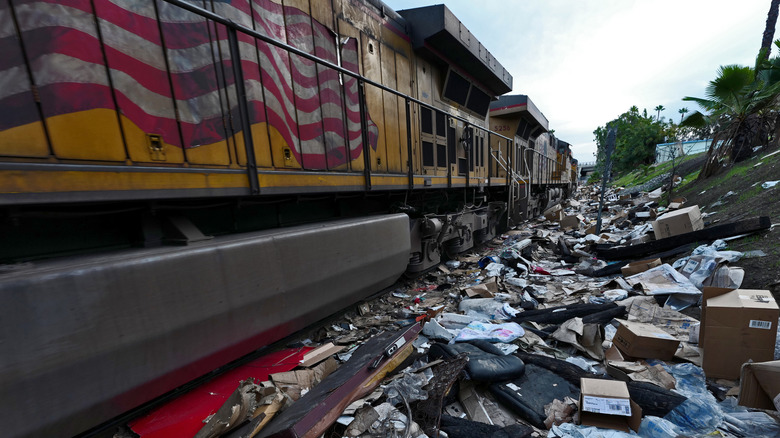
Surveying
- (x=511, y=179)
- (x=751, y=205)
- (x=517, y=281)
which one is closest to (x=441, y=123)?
(x=517, y=281)

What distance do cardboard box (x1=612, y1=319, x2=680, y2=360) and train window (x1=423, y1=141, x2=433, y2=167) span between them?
3015mm

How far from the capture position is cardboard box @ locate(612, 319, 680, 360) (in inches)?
85.7

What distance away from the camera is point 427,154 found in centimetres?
445

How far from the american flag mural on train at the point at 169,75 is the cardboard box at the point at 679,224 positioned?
5238 millimetres

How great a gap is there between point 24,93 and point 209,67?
2.96ft

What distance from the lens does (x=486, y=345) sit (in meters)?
2.38

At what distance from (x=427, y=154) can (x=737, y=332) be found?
351 cm

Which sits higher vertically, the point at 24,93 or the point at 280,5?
the point at 280,5

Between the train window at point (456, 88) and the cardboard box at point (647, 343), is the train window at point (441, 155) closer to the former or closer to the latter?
the train window at point (456, 88)

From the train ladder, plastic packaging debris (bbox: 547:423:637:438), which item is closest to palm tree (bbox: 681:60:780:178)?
the train ladder

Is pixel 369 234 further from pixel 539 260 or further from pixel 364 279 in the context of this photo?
pixel 539 260

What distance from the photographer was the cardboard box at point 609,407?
1542 mm

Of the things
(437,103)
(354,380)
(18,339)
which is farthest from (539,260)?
(18,339)

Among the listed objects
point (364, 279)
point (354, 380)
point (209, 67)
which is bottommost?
point (354, 380)
